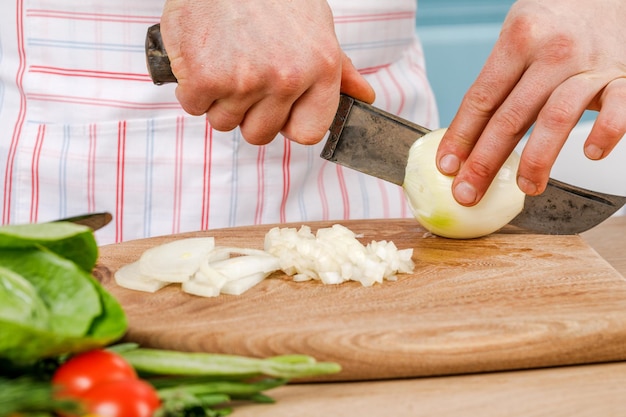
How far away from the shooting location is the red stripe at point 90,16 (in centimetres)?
164

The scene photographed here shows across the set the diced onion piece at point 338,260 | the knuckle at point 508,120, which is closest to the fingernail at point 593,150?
the knuckle at point 508,120

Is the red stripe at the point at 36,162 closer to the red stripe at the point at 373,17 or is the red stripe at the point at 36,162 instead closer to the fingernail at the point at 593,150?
the red stripe at the point at 373,17

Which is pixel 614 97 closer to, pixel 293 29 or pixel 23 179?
pixel 293 29

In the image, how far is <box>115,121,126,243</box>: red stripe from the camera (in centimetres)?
167

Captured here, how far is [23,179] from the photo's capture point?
1701 mm

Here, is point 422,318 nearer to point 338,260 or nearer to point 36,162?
point 338,260

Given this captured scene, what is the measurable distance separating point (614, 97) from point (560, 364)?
1.62 ft

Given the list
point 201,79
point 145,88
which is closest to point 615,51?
point 201,79

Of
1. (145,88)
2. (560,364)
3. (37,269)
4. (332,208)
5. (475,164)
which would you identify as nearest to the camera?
(37,269)

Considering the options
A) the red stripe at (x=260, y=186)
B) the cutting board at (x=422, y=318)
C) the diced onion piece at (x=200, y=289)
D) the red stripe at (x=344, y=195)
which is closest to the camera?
the cutting board at (x=422, y=318)

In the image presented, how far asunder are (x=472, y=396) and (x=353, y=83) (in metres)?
0.62

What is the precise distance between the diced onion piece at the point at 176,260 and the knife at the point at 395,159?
0.27 metres

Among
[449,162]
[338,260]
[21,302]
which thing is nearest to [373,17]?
[449,162]

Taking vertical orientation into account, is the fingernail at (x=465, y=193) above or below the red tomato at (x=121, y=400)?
above
